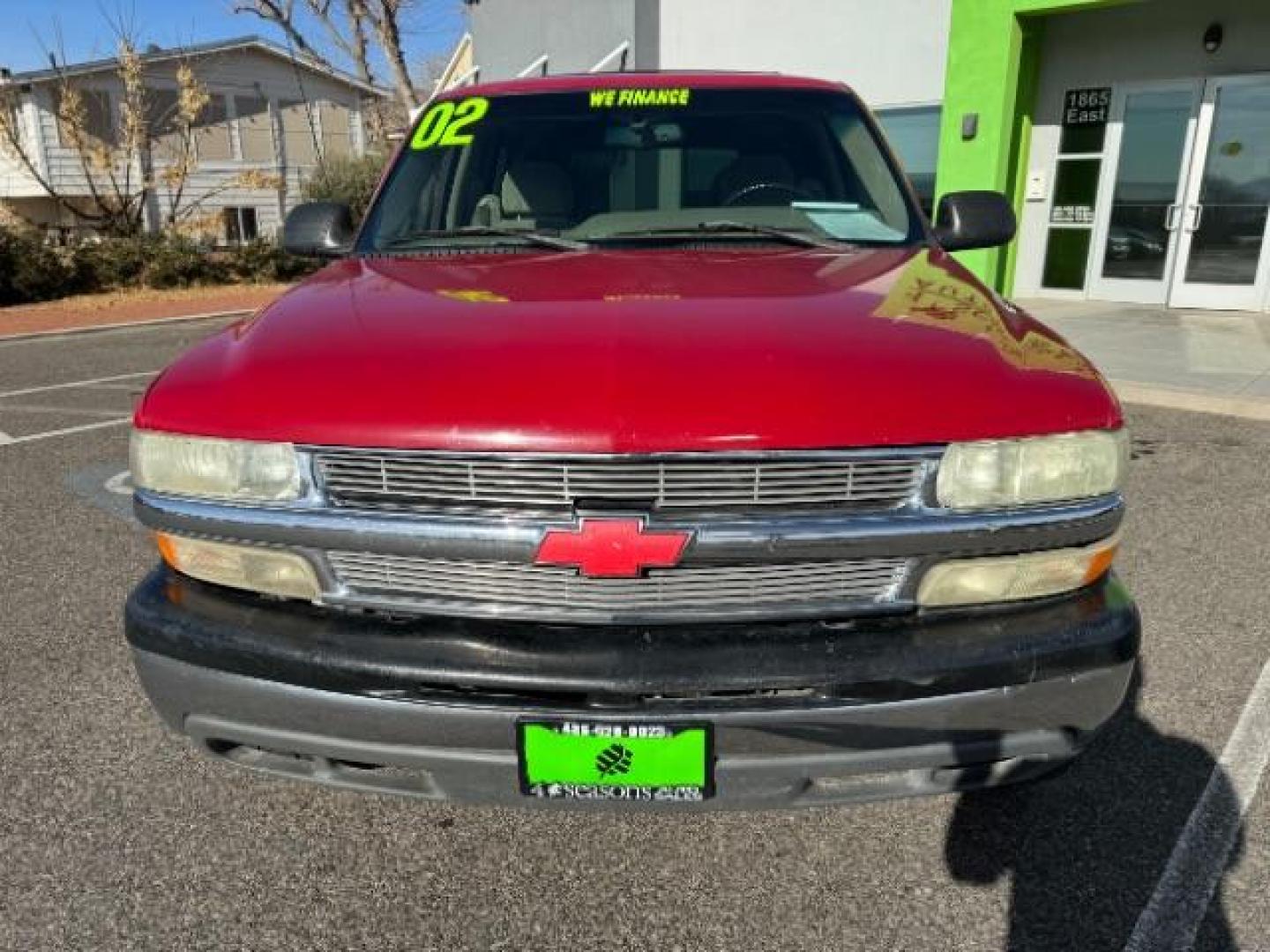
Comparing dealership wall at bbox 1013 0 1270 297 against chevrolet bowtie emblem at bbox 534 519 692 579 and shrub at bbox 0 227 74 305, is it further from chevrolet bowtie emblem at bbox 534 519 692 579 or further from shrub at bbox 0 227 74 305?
shrub at bbox 0 227 74 305

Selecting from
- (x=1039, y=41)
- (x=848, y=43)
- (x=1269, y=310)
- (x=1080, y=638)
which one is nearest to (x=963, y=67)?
(x=1039, y=41)

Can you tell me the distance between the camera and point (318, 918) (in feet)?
6.79

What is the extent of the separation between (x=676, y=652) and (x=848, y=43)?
43.6ft

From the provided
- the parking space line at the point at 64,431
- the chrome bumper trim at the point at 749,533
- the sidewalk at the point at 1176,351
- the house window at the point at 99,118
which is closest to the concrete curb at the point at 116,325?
the parking space line at the point at 64,431

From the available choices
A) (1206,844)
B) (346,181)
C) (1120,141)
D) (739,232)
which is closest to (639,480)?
(739,232)

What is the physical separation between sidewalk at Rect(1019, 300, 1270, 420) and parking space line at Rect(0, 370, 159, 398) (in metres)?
8.72

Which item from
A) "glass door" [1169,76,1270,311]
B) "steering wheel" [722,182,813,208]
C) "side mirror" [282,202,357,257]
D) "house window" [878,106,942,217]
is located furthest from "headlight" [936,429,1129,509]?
"house window" [878,106,942,217]

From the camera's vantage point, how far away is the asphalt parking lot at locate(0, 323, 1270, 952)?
203 cm

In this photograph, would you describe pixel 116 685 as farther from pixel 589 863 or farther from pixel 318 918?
pixel 589 863

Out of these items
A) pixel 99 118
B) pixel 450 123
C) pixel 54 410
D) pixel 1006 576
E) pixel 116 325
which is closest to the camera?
pixel 1006 576

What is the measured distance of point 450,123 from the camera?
3.41m

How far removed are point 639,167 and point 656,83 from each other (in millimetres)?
413

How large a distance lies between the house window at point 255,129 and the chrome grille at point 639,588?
31.0m

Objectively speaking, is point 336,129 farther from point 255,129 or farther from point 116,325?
point 116,325
